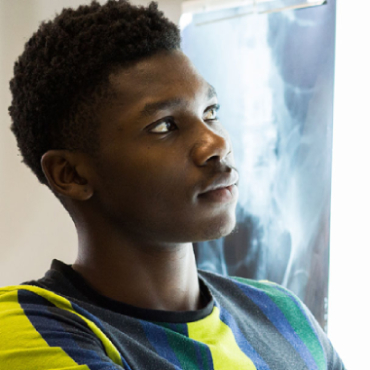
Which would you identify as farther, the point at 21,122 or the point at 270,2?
the point at 270,2

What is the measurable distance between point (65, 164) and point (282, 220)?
967mm

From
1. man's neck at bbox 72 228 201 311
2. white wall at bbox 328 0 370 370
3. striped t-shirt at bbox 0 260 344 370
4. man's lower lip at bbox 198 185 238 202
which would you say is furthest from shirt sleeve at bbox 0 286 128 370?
white wall at bbox 328 0 370 370

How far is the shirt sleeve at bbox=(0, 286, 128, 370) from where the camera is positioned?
86 cm

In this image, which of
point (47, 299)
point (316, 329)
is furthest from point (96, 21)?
point (316, 329)

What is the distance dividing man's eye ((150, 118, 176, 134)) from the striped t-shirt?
0.31m

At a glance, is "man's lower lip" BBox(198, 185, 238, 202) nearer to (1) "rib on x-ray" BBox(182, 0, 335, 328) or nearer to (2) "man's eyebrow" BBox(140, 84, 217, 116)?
(2) "man's eyebrow" BBox(140, 84, 217, 116)

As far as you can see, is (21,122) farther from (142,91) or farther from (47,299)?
(47,299)

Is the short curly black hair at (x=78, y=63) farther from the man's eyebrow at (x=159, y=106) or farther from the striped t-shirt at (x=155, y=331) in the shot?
the striped t-shirt at (x=155, y=331)

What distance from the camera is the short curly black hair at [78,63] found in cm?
104

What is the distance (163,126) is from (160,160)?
67 millimetres

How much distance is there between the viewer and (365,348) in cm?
168

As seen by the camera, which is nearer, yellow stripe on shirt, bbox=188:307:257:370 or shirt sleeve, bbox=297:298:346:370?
yellow stripe on shirt, bbox=188:307:257:370

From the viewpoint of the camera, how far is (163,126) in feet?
3.38

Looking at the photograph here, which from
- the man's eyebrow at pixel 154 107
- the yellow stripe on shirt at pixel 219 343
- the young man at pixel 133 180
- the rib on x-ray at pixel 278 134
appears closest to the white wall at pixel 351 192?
the rib on x-ray at pixel 278 134
